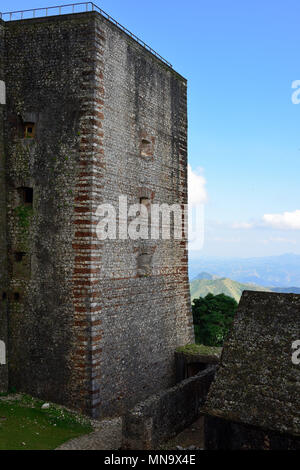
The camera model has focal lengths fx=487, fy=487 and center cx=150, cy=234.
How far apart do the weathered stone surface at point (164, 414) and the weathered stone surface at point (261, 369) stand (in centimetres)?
213

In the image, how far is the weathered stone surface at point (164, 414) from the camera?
1345cm

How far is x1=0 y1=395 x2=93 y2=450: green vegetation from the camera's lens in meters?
13.1

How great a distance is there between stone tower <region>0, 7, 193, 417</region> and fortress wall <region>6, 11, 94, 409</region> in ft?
0.11

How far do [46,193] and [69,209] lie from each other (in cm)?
108

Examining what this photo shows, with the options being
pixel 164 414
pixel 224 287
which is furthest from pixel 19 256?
pixel 224 287

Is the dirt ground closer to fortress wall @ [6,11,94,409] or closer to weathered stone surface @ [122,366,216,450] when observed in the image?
weathered stone surface @ [122,366,216,450]

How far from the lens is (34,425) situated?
14.2 metres

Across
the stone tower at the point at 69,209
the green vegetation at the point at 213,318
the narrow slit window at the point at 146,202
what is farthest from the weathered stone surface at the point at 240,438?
the green vegetation at the point at 213,318

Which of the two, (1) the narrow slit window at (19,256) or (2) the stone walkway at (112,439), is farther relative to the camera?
(1) the narrow slit window at (19,256)

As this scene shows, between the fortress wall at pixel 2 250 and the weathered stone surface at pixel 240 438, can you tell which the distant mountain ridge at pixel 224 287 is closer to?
the fortress wall at pixel 2 250

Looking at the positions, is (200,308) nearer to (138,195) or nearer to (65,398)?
(138,195)
